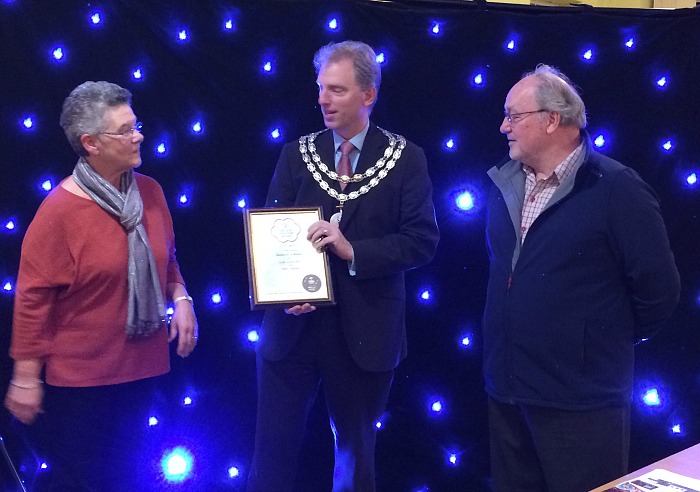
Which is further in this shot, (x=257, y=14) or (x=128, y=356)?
(x=257, y=14)

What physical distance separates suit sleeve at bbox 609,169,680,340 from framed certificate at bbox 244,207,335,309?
97 cm

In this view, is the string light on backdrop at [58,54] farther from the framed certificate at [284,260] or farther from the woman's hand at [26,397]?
the woman's hand at [26,397]

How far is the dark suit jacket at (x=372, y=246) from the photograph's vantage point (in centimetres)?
262

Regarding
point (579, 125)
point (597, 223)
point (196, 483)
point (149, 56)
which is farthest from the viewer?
point (196, 483)

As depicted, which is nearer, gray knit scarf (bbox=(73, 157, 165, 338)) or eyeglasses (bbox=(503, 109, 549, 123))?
gray knit scarf (bbox=(73, 157, 165, 338))

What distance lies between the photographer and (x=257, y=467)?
276 centimetres

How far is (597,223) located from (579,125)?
405 mm

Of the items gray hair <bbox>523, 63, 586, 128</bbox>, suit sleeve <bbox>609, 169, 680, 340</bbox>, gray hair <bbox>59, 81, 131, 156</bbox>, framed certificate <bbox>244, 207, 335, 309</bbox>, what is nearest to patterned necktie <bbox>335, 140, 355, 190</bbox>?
framed certificate <bbox>244, 207, 335, 309</bbox>

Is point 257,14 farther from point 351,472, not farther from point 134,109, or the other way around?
point 351,472

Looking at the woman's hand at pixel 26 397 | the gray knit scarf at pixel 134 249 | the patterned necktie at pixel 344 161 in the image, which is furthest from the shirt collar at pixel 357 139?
the woman's hand at pixel 26 397

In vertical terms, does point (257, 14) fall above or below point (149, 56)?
above

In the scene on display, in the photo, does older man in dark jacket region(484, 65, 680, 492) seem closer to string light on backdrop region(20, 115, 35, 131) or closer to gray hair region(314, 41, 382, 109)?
gray hair region(314, 41, 382, 109)

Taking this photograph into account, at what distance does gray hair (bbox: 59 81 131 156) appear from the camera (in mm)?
2418

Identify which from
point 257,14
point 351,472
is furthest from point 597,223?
point 257,14
